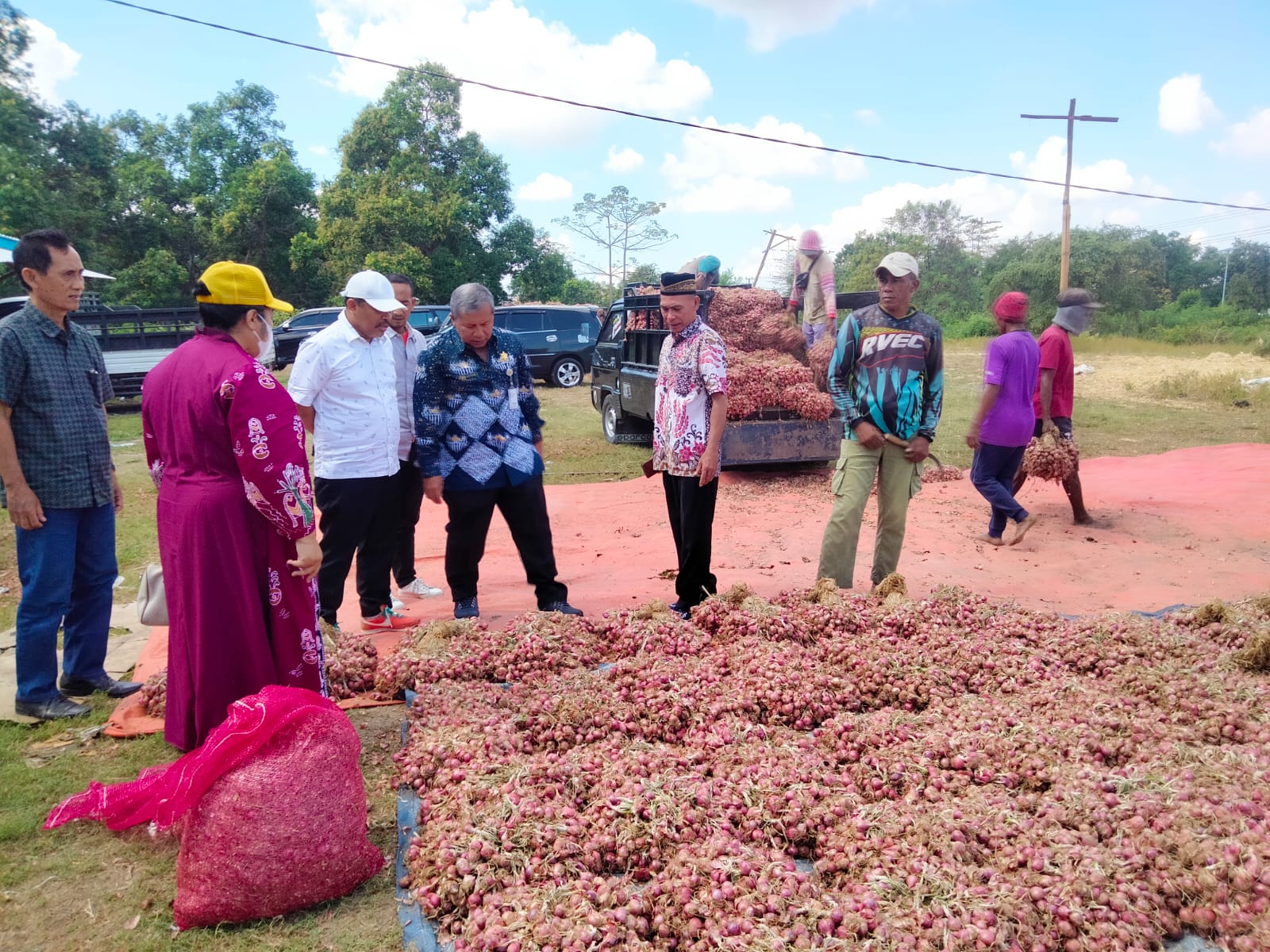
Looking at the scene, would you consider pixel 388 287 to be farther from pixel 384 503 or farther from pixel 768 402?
pixel 768 402

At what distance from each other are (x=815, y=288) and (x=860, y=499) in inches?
189

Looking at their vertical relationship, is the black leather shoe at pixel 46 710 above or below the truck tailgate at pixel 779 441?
below

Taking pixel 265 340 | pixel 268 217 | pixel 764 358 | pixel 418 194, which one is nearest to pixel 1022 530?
pixel 764 358

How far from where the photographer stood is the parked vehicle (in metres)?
8.34

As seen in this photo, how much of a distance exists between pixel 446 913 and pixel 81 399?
2841mm

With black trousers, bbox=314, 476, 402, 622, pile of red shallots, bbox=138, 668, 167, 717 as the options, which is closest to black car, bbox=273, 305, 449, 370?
black trousers, bbox=314, 476, 402, 622

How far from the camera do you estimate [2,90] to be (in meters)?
25.8

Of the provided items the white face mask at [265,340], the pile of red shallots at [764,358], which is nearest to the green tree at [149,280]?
the pile of red shallots at [764,358]

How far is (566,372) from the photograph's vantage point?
723 inches

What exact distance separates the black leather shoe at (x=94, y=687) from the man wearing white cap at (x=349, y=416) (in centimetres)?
91

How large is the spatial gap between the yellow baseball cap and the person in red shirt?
561 cm

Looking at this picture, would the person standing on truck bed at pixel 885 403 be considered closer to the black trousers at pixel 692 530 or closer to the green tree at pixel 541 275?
the black trousers at pixel 692 530

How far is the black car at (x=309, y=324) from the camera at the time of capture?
1722 centimetres

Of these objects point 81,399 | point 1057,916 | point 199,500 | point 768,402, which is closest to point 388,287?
point 81,399
